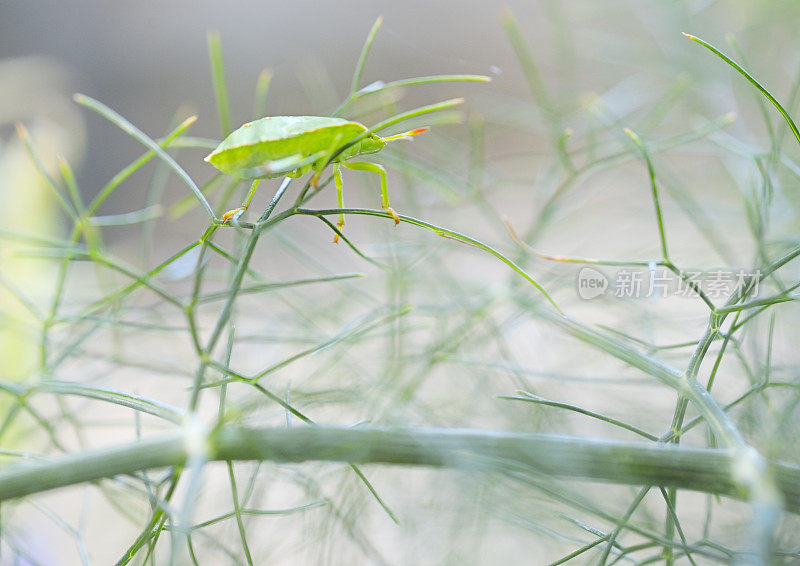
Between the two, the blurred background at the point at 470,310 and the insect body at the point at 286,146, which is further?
the blurred background at the point at 470,310

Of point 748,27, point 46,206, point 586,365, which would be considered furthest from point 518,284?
point 46,206

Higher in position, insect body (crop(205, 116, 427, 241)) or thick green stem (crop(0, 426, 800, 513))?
insect body (crop(205, 116, 427, 241))

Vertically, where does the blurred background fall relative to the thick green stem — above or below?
above

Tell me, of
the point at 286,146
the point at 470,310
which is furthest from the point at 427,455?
the point at 470,310

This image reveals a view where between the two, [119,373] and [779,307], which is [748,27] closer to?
[779,307]

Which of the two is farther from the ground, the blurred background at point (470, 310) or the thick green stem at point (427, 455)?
the blurred background at point (470, 310)

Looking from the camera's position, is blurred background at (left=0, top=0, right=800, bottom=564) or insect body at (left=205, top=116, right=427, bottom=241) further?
blurred background at (left=0, top=0, right=800, bottom=564)

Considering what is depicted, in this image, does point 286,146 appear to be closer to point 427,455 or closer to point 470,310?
point 427,455

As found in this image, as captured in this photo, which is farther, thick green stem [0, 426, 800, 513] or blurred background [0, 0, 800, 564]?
blurred background [0, 0, 800, 564]
